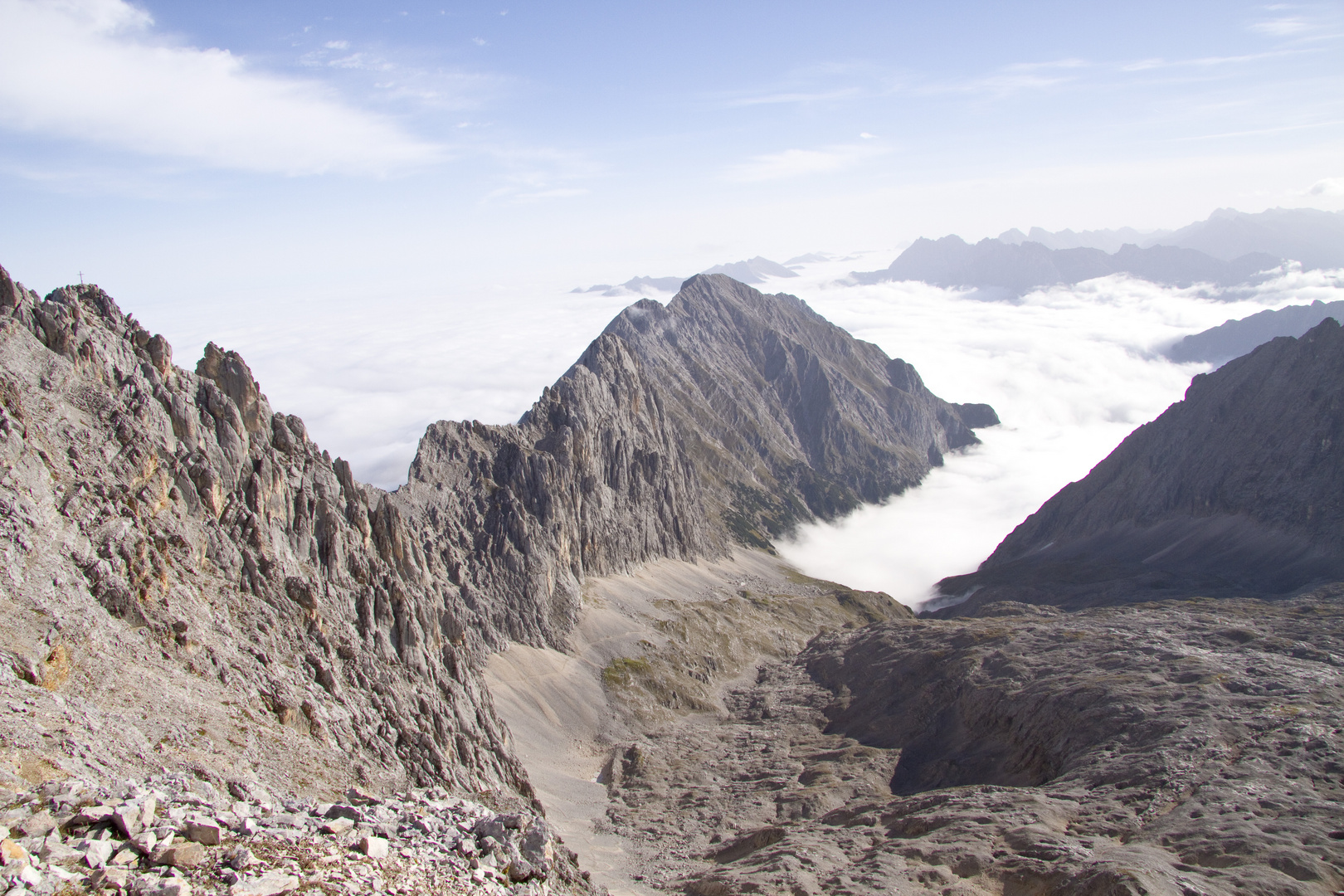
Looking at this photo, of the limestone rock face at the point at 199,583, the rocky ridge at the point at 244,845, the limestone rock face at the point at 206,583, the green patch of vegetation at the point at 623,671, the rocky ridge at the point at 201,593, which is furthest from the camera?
the green patch of vegetation at the point at 623,671

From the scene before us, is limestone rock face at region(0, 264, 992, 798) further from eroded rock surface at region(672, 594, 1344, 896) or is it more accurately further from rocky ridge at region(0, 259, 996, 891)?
eroded rock surface at region(672, 594, 1344, 896)

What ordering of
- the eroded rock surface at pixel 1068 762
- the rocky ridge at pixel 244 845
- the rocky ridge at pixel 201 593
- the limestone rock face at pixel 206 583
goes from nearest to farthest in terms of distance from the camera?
the rocky ridge at pixel 244 845 → the rocky ridge at pixel 201 593 → the limestone rock face at pixel 206 583 → the eroded rock surface at pixel 1068 762

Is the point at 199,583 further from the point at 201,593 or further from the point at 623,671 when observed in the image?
the point at 623,671

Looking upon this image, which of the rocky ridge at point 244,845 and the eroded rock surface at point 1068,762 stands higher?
the rocky ridge at point 244,845

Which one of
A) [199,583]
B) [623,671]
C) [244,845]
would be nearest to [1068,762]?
[623,671]

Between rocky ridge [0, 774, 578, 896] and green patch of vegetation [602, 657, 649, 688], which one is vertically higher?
rocky ridge [0, 774, 578, 896]

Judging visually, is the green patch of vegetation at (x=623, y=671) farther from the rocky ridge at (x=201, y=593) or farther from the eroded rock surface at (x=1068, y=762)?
the rocky ridge at (x=201, y=593)

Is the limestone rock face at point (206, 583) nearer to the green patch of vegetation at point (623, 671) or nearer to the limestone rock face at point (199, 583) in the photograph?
the limestone rock face at point (199, 583)

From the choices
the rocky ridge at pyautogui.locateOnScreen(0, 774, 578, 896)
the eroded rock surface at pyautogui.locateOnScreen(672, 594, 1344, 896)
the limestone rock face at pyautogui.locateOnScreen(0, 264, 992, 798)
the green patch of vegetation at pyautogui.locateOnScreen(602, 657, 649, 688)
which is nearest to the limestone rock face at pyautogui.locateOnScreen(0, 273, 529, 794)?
the limestone rock face at pyautogui.locateOnScreen(0, 264, 992, 798)

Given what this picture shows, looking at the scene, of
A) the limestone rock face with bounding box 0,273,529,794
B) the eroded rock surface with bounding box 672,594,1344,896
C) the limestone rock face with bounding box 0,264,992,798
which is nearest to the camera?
the limestone rock face with bounding box 0,273,529,794

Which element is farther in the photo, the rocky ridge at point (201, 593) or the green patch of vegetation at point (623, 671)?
the green patch of vegetation at point (623, 671)

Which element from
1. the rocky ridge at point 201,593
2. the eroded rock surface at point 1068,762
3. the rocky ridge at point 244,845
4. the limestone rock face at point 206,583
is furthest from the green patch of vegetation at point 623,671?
the rocky ridge at point 244,845

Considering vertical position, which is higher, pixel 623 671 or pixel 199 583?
pixel 199 583

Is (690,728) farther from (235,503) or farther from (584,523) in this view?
(235,503)
